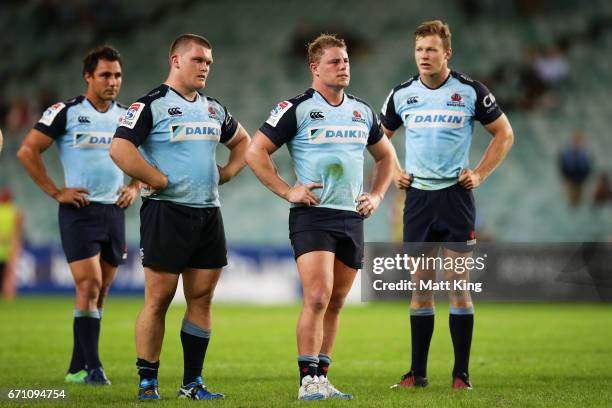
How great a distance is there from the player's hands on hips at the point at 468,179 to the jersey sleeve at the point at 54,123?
338 cm

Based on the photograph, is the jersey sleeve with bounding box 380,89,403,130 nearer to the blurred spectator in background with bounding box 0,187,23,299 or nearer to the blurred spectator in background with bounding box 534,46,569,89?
the blurred spectator in background with bounding box 0,187,23,299

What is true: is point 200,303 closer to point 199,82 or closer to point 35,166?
point 199,82

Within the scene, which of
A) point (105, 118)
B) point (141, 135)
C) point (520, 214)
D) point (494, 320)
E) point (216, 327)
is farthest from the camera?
point (520, 214)

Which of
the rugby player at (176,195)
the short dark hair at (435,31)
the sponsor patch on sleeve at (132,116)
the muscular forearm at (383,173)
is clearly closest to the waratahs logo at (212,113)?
the rugby player at (176,195)

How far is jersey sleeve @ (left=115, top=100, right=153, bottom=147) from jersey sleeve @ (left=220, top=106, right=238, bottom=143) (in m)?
0.65

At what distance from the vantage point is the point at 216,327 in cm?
1402

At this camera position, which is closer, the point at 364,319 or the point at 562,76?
the point at 364,319

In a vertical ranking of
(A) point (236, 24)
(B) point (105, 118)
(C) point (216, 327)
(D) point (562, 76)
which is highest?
(A) point (236, 24)

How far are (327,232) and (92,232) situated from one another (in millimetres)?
2440

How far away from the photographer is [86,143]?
866cm

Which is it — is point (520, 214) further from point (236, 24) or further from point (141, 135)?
point (141, 135)

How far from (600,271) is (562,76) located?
6.61 metres

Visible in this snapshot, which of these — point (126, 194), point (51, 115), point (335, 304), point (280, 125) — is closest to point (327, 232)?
point (335, 304)

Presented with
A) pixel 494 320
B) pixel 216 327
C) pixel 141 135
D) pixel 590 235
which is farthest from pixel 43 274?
pixel 141 135
